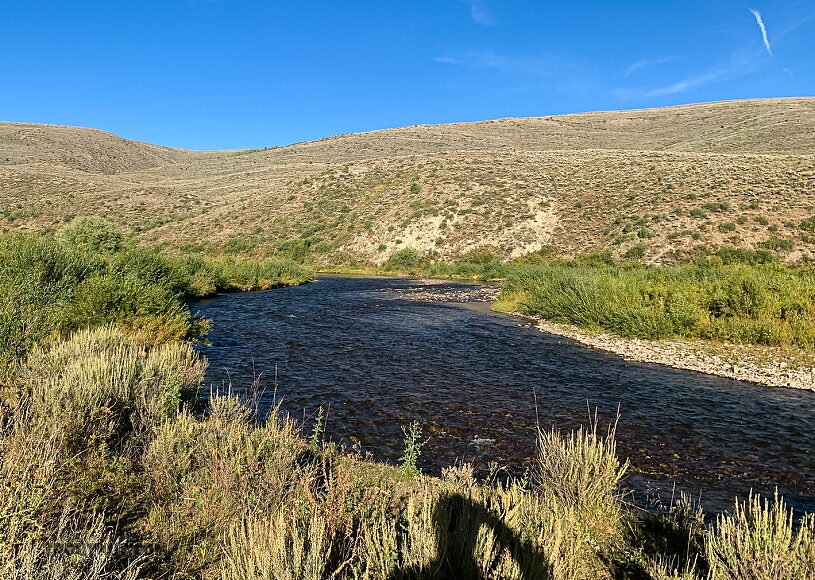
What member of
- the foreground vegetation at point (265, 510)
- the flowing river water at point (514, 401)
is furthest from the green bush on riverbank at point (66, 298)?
the flowing river water at point (514, 401)

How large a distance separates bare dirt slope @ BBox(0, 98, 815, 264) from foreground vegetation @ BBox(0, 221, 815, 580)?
4011cm

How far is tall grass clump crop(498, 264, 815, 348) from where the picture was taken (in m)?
13.5

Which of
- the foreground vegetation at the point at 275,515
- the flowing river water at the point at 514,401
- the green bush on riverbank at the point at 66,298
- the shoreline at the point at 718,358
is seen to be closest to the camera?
the foreground vegetation at the point at 275,515

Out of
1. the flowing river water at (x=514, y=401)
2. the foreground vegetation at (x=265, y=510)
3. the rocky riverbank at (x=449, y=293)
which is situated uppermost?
the foreground vegetation at (x=265, y=510)

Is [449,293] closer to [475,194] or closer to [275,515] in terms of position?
[275,515]

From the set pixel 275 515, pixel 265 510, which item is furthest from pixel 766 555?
pixel 265 510

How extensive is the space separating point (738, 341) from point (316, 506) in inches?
543

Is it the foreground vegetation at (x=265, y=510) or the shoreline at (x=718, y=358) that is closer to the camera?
the foreground vegetation at (x=265, y=510)

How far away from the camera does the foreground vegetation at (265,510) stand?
306 cm

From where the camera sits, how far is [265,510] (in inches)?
155

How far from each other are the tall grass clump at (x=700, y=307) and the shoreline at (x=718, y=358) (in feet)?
1.70

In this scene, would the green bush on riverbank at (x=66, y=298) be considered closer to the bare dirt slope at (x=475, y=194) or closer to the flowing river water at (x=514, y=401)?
the flowing river water at (x=514, y=401)

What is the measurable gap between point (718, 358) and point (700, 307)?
350cm

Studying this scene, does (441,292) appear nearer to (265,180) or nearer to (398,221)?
(398,221)
